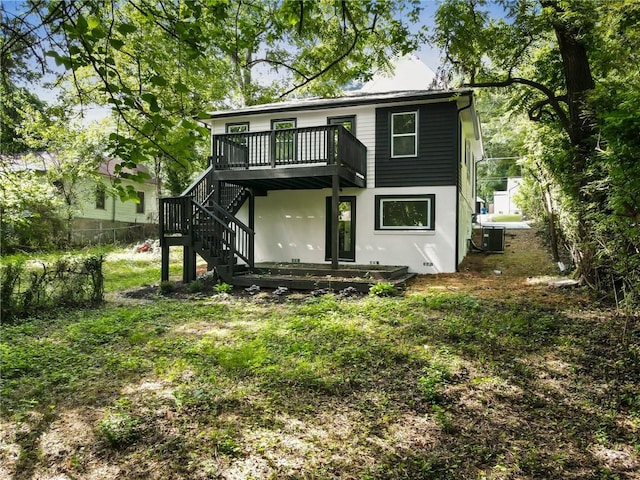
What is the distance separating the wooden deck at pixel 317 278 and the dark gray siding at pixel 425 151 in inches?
116

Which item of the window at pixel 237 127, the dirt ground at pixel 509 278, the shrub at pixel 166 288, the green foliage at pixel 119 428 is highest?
the window at pixel 237 127

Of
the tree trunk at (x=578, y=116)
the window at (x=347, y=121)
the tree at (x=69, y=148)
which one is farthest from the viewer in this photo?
the tree at (x=69, y=148)

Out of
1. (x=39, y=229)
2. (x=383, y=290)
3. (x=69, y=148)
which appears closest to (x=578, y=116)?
(x=383, y=290)

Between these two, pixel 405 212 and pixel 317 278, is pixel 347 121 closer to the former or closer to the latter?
pixel 405 212

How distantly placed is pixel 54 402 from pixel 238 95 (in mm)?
20394

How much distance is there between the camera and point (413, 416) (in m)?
3.61

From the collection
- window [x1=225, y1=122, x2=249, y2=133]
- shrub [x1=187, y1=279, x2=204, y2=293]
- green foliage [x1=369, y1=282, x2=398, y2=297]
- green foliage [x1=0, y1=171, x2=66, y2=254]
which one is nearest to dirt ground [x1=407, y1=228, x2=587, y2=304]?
green foliage [x1=369, y1=282, x2=398, y2=297]

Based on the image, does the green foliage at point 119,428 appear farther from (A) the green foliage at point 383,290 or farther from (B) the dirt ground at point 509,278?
(B) the dirt ground at point 509,278

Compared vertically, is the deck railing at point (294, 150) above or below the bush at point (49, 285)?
above

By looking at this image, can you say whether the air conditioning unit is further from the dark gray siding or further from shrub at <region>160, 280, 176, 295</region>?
shrub at <region>160, 280, 176, 295</region>

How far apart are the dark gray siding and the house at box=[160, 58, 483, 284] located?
A: 1.1 inches

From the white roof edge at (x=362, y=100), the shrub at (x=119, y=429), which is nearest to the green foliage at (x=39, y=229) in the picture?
the white roof edge at (x=362, y=100)

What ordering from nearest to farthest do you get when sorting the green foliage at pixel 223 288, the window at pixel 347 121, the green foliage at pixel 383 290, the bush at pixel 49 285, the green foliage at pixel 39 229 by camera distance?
the bush at pixel 49 285, the green foliage at pixel 383 290, the green foliage at pixel 223 288, the window at pixel 347 121, the green foliage at pixel 39 229

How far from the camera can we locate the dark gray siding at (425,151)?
1189cm
